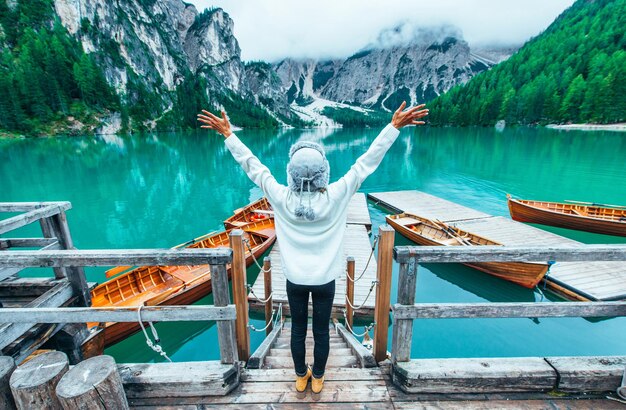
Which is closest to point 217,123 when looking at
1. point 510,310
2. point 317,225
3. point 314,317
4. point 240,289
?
point 317,225

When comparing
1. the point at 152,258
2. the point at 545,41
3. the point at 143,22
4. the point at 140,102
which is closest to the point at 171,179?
the point at 152,258

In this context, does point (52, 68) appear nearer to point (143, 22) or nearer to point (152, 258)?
point (143, 22)

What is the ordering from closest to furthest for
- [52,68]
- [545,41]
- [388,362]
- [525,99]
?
1. [388,362]
2. [52,68]
3. [525,99]
4. [545,41]

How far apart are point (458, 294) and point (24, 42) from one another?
126871 mm

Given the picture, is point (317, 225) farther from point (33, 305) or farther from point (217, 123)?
point (33, 305)

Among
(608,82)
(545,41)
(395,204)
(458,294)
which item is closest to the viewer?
(458,294)

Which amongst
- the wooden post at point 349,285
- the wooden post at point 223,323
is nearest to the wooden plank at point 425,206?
the wooden post at point 349,285

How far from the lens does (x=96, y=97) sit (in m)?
85.0

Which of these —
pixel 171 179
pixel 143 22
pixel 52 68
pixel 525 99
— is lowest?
pixel 171 179

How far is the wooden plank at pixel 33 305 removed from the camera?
350cm

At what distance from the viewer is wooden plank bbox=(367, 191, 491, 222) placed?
16.9 m

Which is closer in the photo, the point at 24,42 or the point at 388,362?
the point at 388,362

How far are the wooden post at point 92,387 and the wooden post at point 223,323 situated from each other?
85 cm

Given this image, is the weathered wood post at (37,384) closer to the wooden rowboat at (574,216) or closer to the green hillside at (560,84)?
the wooden rowboat at (574,216)
